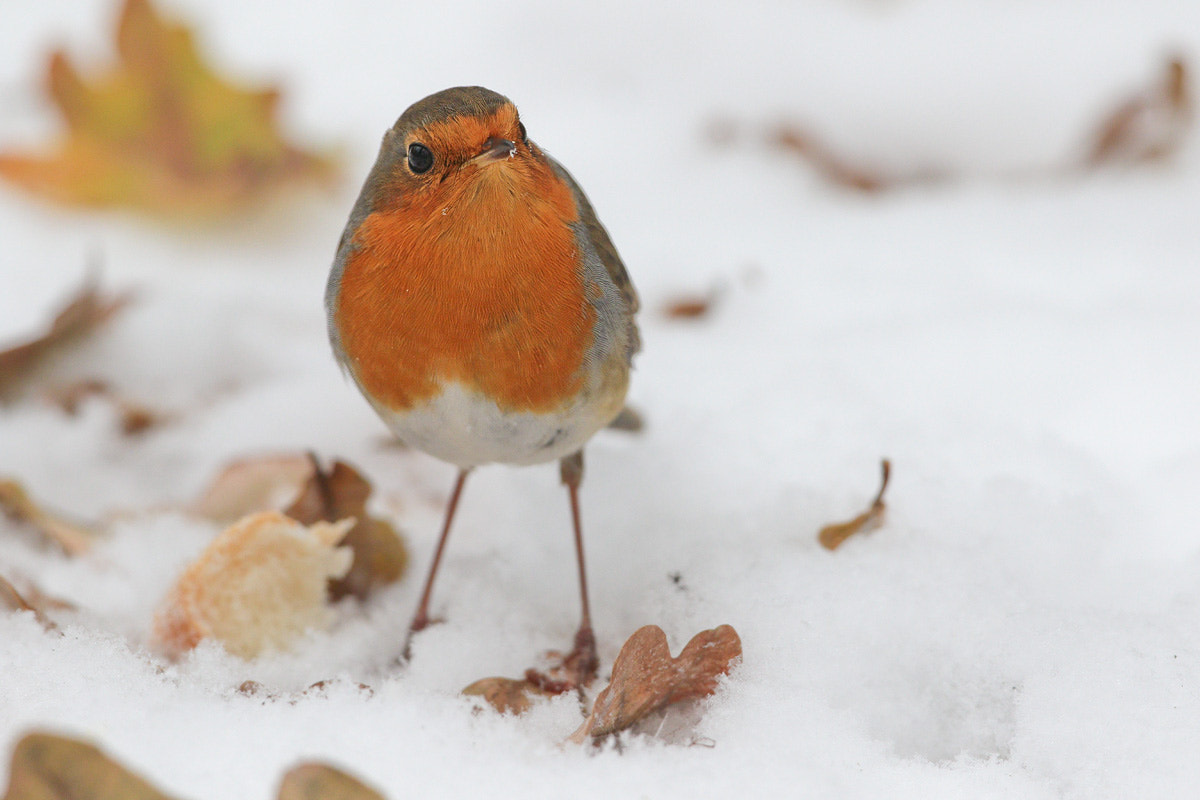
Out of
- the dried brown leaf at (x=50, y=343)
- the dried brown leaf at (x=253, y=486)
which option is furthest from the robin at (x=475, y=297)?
the dried brown leaf at (x=50, y=343)

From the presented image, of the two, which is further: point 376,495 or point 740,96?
point 740,96

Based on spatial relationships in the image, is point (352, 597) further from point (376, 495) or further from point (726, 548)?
point (726, 548)

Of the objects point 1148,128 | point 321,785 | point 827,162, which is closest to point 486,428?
point 321,785

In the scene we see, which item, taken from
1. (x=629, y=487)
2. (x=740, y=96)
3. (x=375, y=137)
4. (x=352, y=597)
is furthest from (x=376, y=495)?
(x=740, y=96)

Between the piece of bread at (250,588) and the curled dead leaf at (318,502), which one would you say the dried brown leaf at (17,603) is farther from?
the curled dead leaf at (318,502)

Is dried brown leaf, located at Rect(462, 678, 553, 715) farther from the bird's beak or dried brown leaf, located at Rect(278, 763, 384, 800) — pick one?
the bird's beak

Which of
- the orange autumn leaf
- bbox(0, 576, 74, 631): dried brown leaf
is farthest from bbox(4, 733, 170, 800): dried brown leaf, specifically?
the orange autumn leaf

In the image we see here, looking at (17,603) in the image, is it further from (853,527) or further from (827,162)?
(827,162)

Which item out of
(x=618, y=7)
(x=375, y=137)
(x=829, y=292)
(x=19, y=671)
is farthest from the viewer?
(x=618, y=7)
